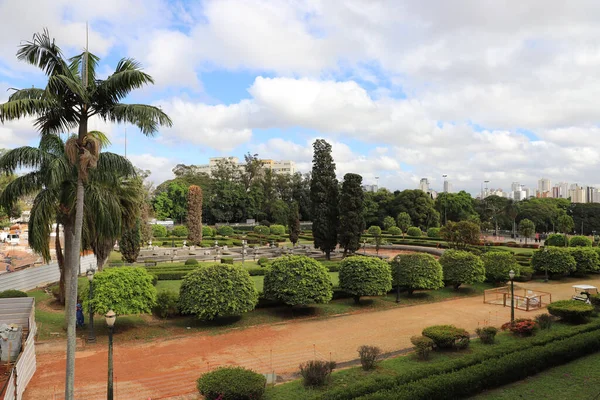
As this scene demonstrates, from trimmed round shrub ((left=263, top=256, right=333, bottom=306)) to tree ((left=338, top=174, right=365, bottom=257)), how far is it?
1459cm

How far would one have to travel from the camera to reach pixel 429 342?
12633 mm

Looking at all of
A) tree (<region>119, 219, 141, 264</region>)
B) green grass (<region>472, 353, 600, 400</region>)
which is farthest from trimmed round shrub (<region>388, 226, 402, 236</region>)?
green grass (<region>472, 353, 600, 400</region>)

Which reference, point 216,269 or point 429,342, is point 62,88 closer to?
point 216,269

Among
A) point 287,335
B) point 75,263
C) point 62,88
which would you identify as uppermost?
point 62,88

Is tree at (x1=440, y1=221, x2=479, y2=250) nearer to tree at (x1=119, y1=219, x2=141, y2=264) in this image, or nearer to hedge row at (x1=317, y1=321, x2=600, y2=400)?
hedge row at (x1=317, y1=321, x2=600, y2=400)

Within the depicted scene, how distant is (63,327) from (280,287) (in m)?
8.47

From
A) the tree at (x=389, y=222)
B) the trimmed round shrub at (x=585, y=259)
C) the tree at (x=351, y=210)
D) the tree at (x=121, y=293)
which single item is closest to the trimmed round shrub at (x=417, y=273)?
the tree at (x=351, y=210)

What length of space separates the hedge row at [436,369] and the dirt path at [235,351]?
11.1 feet

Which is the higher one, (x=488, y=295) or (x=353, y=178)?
(x=353, y=178)

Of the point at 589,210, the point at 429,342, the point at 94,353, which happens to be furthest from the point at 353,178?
the point at 589,210

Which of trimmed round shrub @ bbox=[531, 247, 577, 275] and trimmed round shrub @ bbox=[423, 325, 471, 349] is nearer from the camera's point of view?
trimmed round shrub @ bbox=[423, 325, 471, 349]

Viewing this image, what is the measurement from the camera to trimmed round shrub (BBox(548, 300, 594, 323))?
15953 millimetres

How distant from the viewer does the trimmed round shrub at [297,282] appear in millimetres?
17500

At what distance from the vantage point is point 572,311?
15945mm
